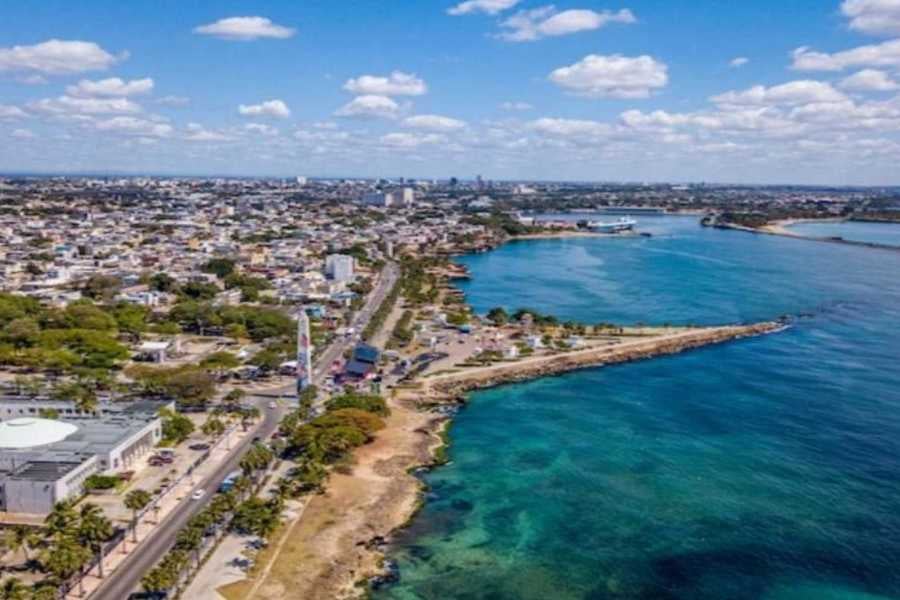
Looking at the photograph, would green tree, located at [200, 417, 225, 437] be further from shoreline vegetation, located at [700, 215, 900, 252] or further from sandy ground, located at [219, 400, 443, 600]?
shoreline vegetation, located at [700, 215, 900, 252]

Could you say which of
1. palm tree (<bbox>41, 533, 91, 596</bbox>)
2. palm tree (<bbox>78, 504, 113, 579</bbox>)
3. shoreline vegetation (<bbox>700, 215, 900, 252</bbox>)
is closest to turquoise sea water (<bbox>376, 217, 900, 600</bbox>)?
palm tree (<bbox>78, 504, 113, 579</bbox>)

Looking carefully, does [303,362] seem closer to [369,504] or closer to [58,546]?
[369,504]

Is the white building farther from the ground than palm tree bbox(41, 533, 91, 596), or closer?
farther from the ground

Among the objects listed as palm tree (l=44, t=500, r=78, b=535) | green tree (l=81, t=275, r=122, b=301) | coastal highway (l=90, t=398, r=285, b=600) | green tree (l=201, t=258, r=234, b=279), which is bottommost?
coastal highway (l=90, t=398, r=285, b=600)

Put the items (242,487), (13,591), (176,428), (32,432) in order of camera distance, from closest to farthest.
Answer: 1. (13,591)
2. (242,487)
3. (32,432)
4. (176,428)

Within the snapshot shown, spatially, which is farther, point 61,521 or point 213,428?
point 213,428

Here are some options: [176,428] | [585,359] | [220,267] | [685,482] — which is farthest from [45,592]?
[220,267]

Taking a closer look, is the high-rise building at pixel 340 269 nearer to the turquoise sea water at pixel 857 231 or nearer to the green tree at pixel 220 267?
the green tree at pixel 220 267
